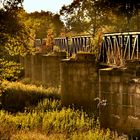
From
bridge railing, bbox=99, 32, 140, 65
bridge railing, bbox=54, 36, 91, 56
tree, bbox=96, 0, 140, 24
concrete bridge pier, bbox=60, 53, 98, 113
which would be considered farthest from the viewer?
bridge railing, bbox=54, 36, 91, 56

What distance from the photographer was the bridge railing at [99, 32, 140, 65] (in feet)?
52.7

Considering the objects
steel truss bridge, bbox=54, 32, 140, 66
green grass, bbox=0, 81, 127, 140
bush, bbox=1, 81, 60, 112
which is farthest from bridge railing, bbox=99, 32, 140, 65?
bush, bbox=1, 81, 60, 112

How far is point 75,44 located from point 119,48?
725 centimetres

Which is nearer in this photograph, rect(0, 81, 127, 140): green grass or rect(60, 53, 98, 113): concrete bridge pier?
rect(0, 81, 127, 140): green grass

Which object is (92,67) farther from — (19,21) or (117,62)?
(19,21)

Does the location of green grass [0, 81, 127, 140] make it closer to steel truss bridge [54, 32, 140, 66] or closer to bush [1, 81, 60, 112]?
bush [1, 81, 60, 112]

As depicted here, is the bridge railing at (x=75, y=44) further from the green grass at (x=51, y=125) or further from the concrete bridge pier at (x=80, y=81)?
the green grass at (x=51, y=125)

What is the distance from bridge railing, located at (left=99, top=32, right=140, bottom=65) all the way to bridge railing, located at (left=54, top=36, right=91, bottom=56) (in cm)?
240

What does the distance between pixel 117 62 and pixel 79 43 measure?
6810 mm

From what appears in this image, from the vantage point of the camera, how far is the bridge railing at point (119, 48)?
16078mm

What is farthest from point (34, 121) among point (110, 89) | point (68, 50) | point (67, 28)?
point (67, 28)

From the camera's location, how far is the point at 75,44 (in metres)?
24.6

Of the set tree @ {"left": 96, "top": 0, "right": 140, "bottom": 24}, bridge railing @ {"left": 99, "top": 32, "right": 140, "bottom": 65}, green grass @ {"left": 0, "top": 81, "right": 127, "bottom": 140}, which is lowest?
green grass @ {"left": 0, "top": 81, "right": 127, "bottom": 140}

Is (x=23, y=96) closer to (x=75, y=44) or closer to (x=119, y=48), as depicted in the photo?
(x=75, y=44)
